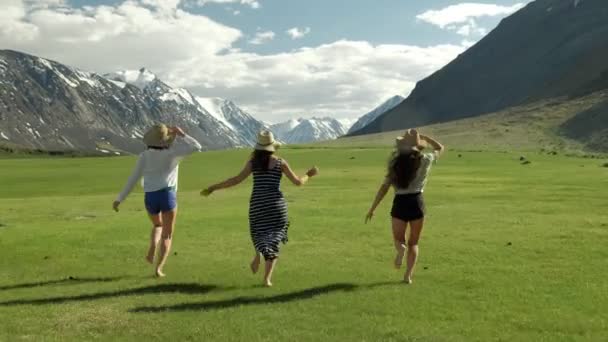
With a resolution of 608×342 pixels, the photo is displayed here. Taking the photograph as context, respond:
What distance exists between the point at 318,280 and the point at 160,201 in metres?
3.77

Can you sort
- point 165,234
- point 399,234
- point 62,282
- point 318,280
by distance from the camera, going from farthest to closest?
point 165,234 < point 62,282 < point 318,280 < point 399,234

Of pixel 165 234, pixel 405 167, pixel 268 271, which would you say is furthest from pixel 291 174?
pixel 165 234

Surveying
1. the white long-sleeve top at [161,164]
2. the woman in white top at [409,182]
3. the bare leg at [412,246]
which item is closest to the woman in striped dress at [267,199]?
the white long-sleeve top at [161,164]

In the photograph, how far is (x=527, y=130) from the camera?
15200 cm

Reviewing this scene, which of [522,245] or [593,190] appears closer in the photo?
[522,245]

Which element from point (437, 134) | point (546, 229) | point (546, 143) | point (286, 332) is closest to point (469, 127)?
point (437, 134)

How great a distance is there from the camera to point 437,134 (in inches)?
6353

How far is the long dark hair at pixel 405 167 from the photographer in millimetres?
12102

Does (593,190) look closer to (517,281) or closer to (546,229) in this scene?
(546,229)

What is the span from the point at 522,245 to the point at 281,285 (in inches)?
304

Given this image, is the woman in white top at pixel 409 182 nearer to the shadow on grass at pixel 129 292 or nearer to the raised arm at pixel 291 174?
the raised arm at pixel 291 174

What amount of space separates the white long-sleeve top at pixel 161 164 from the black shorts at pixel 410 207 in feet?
15.0

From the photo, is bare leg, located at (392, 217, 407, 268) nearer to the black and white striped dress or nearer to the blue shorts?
the black and white striped dress

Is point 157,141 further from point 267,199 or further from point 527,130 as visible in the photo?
point 527,130
